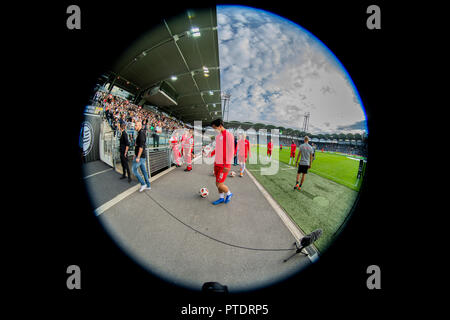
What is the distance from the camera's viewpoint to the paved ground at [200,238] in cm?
88

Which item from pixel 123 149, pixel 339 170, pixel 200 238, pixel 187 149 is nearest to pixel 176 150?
pixel 187 149

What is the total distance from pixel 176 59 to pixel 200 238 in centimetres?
529

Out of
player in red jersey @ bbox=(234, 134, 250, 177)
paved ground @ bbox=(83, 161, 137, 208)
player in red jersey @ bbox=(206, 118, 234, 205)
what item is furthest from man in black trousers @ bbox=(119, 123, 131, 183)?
player in red jersey @ bbox=(234, 134, 250, 177)

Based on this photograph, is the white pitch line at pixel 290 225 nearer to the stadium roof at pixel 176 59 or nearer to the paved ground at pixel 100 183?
the paved ground at pixel 100 183

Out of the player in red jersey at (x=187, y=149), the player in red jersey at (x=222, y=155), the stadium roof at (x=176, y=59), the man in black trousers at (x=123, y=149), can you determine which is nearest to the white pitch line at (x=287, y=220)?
the player in red jersey at (x=222, y=155)

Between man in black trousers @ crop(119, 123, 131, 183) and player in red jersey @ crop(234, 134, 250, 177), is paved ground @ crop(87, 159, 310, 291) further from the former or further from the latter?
player in red jersey @ crop(234, 134, 250, 177)

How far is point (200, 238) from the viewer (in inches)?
44.4

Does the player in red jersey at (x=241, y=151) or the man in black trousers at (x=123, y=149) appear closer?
the man in black trousers at (x=123, y=149)

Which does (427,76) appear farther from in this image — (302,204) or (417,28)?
(302,204)

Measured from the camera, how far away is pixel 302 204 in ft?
6.55

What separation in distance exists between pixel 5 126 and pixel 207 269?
1579 millimetres

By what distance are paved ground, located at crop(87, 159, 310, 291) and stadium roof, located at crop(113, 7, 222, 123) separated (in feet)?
5.92

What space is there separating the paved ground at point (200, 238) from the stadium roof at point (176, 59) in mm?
1803

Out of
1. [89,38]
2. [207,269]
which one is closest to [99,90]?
[89,38]
